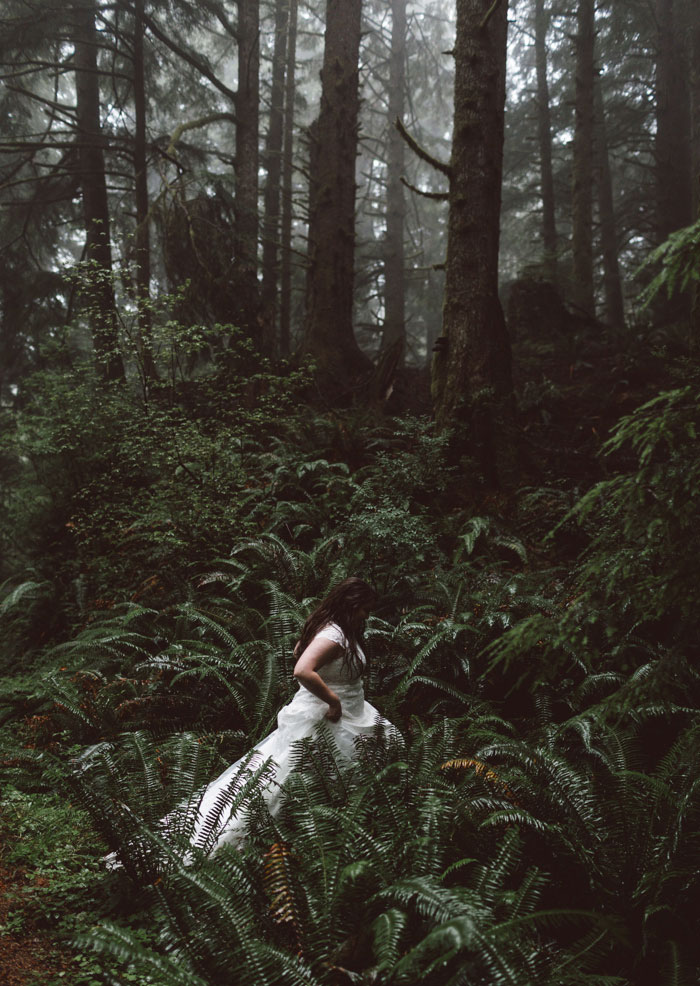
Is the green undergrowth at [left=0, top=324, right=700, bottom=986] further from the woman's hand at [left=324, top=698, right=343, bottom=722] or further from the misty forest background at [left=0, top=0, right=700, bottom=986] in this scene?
the woman's hand at [left=324, top=698, right=343, bottom=722]

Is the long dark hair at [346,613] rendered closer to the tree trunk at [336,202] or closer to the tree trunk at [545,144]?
the tree trunk at [336,202]

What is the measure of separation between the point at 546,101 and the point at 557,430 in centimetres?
1420

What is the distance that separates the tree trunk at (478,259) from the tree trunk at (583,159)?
671 centimetres

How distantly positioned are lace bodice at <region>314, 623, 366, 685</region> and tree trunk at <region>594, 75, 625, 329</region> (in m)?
13.6

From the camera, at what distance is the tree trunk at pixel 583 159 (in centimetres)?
1356

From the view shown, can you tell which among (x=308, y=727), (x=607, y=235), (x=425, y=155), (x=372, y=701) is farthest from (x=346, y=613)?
(x=607, y=235)

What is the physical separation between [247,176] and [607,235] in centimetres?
1004

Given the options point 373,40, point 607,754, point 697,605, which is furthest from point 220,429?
point 373,40

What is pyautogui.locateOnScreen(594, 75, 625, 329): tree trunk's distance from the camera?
16016mm

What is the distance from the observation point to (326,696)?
380cm

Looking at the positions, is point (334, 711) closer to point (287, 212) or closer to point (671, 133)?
point (287, 212)

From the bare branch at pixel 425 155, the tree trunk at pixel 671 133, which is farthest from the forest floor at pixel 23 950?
the tree trunk at pixel 671 133

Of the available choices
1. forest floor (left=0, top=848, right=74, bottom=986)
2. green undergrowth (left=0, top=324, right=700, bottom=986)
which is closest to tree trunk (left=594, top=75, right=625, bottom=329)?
green undergrowth (left=0, top=324, right=700, bottom=986)

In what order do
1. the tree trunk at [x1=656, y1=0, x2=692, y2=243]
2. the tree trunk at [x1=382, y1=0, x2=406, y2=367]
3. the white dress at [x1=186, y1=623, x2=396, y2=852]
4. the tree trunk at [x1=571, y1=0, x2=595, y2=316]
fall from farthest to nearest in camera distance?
1. the tree trunk at [x1=382, y1=0, x2=406, y2=367]
2. the tree trunk at [x1=656, y1=0, x2=692, y2=243]
3. the tree trunk at [x1=571, y1=0, x2=595, y2=316]
4. the white dress at [x1=186, y1=623, x2=396, y2=852]
